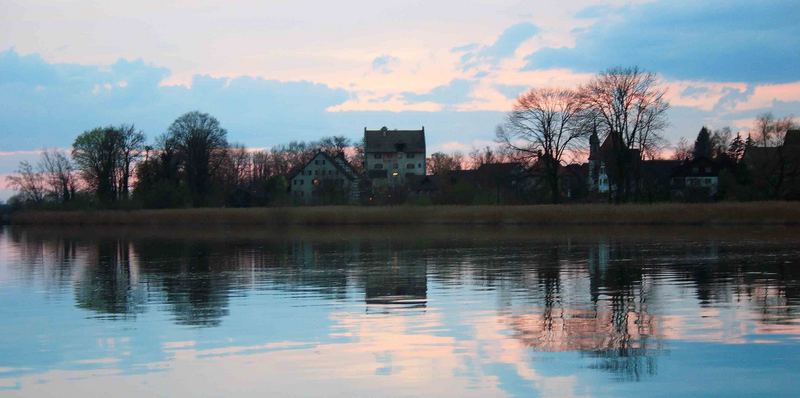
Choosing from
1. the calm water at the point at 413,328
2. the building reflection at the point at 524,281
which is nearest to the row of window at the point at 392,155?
the building reflection at the point at 524,281

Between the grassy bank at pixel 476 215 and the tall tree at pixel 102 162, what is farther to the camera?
the tall tree at pixel 102 162

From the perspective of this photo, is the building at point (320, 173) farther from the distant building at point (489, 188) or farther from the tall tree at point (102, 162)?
the tall tree at point (102, 162)

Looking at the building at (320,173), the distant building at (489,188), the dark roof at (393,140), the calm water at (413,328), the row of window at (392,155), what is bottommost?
the calm water at (413,328)

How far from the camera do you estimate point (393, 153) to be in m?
134

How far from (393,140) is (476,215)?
72543 millimetres

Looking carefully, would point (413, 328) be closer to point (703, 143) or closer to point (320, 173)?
point (320, 173)

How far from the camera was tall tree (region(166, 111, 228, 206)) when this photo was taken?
97250 mm

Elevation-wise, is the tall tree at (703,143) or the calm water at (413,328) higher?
the tall tree at (703,143)

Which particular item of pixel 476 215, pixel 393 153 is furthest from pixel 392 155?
pixel 476 215

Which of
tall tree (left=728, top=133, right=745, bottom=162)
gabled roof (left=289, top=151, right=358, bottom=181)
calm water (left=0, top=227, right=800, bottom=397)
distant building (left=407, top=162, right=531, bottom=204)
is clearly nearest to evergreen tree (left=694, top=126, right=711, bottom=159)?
tall tree (left=728, top=133, right=745, bottom=162)

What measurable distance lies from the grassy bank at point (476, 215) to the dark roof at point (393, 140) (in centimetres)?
5838

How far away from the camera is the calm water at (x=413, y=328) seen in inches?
414

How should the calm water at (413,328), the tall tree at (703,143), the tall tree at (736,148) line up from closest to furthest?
the calm water at (413,328)
the tall tree at (736,148)
the tall tree at (703,143)

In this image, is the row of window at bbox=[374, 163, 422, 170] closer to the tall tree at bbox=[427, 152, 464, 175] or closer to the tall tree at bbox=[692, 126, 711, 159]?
the tall tree at bbox=[427, 152, 464, 175]
